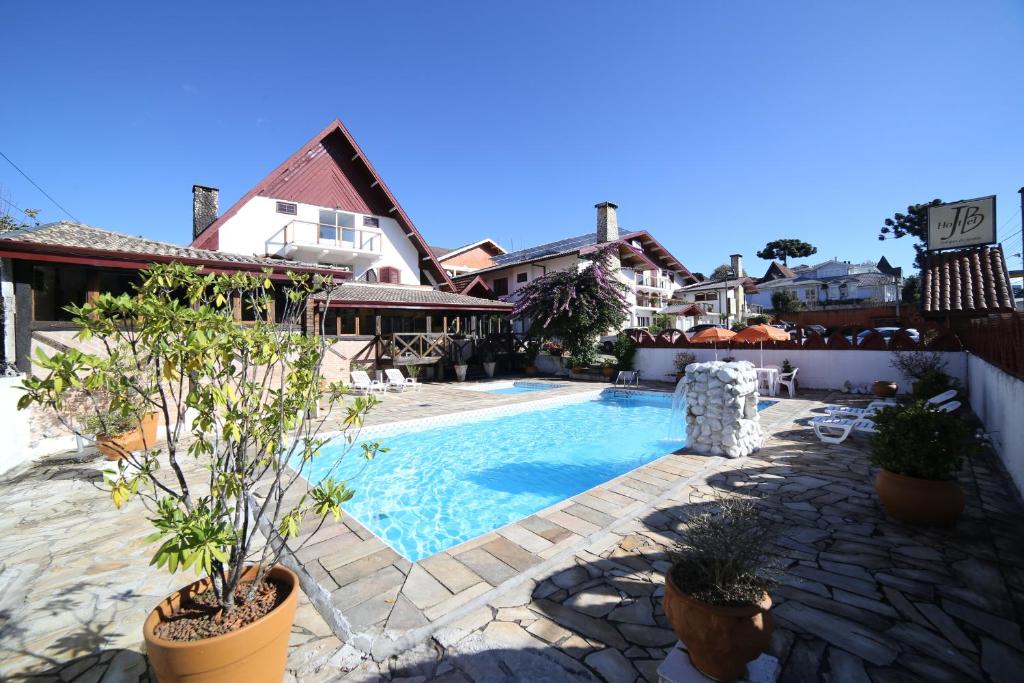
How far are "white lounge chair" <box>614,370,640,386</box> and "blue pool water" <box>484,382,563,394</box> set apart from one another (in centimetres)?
240

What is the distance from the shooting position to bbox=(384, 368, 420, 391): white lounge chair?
1472cm

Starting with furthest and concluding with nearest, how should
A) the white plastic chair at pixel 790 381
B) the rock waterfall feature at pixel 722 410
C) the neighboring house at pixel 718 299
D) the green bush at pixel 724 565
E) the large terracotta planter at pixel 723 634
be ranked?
the neighboring house at pixel 718 299, the white plastic chair at pixel 790 381, the rock waterfall feature at pixel 722 410, the green bush at pixel 724 565, the large terracotta planter at pixel 723 634

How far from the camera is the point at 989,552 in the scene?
3.61m

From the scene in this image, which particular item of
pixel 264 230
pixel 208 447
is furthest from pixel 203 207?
pixel 208 447

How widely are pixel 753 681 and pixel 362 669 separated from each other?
2227mm

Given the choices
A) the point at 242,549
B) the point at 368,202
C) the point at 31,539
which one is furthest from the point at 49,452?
the point at 368,202

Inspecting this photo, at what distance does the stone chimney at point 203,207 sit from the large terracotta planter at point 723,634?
23784 mm

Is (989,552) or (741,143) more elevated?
(741,143)

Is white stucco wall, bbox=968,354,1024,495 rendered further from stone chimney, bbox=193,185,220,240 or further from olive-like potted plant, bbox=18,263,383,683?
stone chimney, bbox=193,185,220,240

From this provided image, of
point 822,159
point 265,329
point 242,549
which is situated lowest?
point 242,549

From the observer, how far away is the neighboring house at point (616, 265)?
24344 mm

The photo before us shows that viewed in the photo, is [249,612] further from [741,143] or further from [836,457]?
[741,143]

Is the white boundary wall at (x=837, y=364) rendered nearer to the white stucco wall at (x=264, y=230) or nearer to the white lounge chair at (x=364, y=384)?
the white lounge chair at (x=364, y=384)

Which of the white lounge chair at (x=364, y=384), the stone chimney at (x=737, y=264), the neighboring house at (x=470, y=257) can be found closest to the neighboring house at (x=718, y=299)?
the stone chimney at (x=737, y=264)
